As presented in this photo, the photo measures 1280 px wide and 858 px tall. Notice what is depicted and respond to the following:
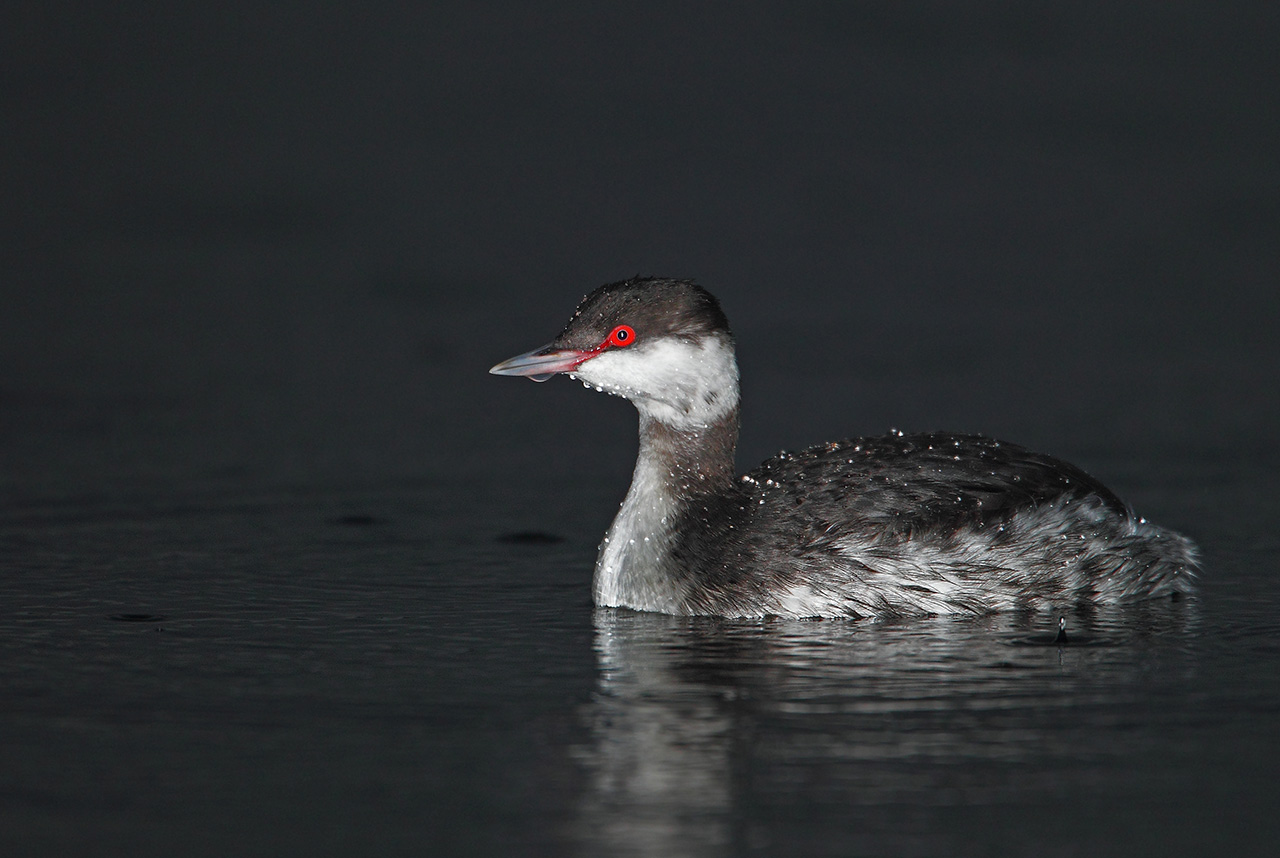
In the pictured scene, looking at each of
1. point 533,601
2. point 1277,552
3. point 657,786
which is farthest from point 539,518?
point 657,786

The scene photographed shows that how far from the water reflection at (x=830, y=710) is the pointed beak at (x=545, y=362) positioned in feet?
3.93

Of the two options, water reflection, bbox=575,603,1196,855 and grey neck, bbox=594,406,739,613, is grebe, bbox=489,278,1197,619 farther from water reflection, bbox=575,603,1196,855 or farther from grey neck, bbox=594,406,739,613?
water reflection, bbox=575,603,1196,855

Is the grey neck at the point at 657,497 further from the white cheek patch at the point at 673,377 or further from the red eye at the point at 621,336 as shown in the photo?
the red eye at the point at 621,336

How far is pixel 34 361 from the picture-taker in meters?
13.9

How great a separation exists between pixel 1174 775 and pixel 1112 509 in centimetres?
329

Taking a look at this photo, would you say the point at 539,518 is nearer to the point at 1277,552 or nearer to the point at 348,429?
the point at 348,429

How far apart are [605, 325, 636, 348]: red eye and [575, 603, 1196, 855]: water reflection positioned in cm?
126

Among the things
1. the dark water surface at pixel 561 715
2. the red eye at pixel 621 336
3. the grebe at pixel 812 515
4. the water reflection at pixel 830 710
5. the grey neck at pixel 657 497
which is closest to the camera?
the dark water surface at pixel 561 715

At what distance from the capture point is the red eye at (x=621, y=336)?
348 inches

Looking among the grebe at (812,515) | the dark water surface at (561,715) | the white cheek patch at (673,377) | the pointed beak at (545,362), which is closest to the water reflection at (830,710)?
the dark water surface at (561,715)

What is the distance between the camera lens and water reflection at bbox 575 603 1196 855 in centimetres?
561

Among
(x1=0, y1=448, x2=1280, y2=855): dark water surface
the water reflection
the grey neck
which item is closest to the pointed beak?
the grey neck

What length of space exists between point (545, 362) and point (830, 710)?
9.33 ft

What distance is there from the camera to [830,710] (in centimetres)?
660
